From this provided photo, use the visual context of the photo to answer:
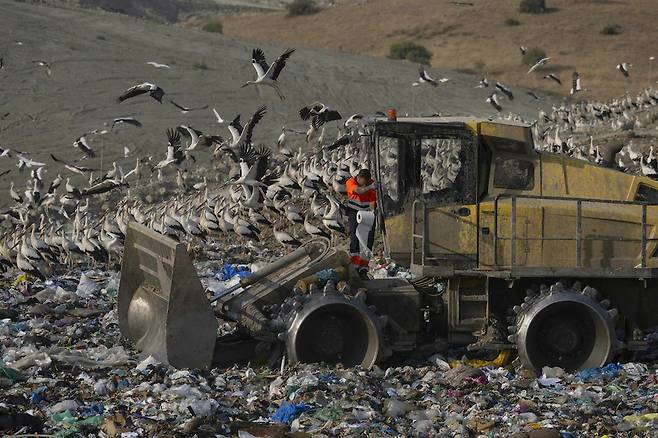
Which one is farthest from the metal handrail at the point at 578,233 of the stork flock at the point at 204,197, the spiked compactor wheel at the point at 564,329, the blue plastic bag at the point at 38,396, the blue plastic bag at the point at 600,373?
the blue plastic bag at the point at 38,396

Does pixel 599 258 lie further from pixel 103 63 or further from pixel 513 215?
pixel 103 63

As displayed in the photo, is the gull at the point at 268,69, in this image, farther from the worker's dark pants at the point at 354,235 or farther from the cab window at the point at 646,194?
the cab window at the point at 646,194

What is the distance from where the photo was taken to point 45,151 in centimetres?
3198

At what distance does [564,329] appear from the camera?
11.0 metres

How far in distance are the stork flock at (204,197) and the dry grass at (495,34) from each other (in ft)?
96.8

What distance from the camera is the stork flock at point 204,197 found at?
746 inches

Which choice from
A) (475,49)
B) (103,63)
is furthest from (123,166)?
(475,49)

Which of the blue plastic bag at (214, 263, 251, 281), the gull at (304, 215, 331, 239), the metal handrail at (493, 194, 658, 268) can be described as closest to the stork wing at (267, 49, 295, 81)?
the gull at (304, 215, 331, 239)

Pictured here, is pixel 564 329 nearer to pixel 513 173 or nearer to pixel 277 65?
pixel 513 173

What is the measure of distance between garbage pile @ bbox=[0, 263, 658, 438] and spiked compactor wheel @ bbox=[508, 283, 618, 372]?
18 cm

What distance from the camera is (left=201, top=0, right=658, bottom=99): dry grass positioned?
63.1 m

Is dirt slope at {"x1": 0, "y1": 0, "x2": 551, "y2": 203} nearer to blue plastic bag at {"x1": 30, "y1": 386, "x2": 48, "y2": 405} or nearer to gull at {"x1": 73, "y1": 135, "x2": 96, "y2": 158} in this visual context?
gull at {"x1": 73, "y1": 135, "x2": 96, "y2": 158}

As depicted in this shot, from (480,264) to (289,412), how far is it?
2.54 m

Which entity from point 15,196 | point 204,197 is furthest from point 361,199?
point 15,196
